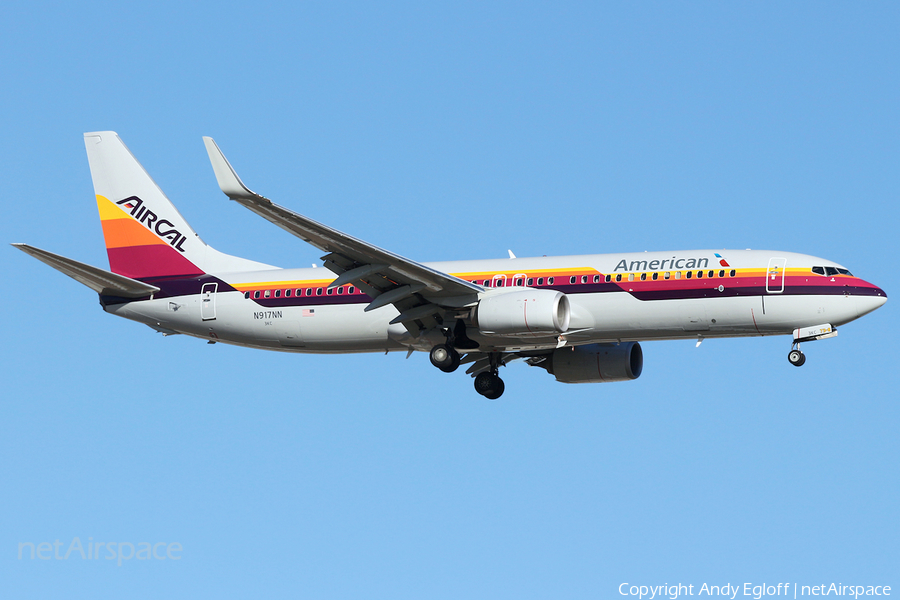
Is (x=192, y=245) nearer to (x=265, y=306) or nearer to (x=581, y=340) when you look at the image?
(x=265, y=306)

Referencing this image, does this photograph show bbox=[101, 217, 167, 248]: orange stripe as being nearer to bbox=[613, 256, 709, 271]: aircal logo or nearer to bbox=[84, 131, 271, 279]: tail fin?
bbox=[84, 131, 271, 279]: tail fin

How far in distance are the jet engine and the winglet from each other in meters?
15.5

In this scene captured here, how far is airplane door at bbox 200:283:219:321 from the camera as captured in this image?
41344mm

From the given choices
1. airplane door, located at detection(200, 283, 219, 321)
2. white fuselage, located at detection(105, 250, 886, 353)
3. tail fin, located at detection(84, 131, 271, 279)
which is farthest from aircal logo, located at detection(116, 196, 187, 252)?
airplane door, located at detection(200, 283, 219, 321)

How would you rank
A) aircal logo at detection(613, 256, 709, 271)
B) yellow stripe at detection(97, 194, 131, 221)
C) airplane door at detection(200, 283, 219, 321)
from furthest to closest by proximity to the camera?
yellow stripe at detection(97, 194, 131, 221), airplane door at detection(200, 283, 219, 321), aircal logo at detection(613, 256, 709, 271)

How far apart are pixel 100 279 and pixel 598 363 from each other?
18.0 metres

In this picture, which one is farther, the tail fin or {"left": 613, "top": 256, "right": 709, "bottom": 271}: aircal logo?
the tail fin

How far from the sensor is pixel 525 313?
35.9m

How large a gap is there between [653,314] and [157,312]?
17.8 metres

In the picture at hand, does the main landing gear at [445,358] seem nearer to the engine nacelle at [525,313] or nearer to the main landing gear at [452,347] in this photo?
the main landing gear at [452,347]

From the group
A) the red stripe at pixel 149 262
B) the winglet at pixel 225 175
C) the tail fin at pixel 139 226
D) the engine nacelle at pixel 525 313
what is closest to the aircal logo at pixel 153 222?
the tail fin at pixel 139 226

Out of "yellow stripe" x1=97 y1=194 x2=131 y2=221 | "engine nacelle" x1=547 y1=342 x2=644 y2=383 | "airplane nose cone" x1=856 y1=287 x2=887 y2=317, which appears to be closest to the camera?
"airplane nose cone" x1=856 y1=287 x2=887 y2=317

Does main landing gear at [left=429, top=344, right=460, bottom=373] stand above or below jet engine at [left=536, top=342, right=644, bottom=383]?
below

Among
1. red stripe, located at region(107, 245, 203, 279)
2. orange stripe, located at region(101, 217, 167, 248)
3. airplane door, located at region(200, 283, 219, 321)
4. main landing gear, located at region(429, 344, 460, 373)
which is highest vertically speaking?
orange stripe, located at region(101, 217, 167, 248)
